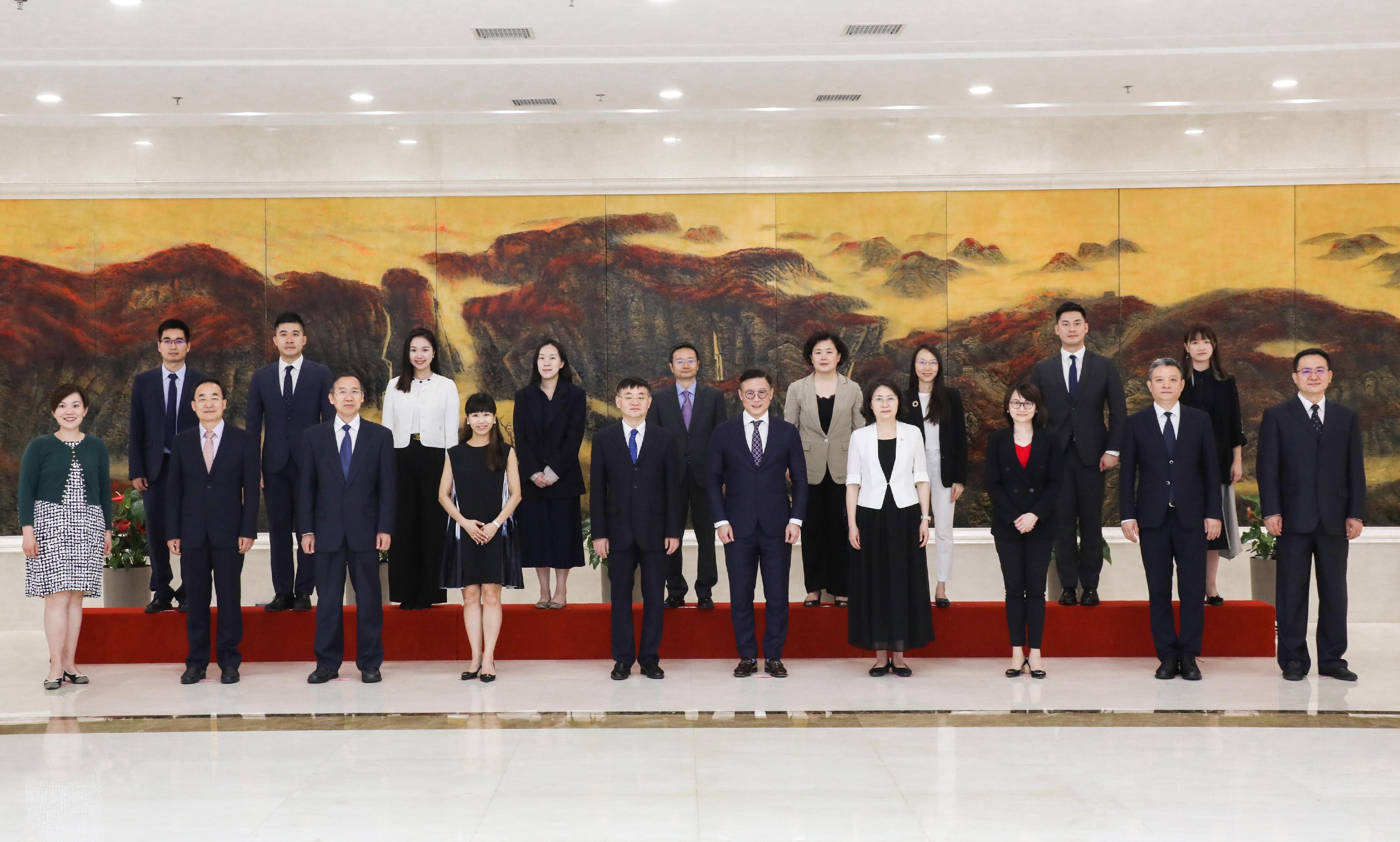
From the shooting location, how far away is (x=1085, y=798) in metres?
4.27

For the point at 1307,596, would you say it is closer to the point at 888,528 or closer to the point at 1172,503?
the point at 1172,503

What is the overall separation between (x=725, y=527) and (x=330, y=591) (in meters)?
2.43

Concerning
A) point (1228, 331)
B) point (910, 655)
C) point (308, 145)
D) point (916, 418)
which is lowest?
point (910, 655)

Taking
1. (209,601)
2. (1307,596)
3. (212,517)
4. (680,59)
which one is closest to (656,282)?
(680,59)

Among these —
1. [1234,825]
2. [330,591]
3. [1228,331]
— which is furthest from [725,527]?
[1228,331]

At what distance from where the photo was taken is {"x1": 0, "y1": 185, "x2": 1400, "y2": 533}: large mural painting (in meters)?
9.51

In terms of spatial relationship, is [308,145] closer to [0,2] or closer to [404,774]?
[0,2]

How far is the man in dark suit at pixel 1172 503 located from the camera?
6551 millimetres

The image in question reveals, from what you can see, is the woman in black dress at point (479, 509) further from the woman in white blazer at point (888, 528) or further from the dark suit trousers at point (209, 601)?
the woman in white blazer at point (888, 528)

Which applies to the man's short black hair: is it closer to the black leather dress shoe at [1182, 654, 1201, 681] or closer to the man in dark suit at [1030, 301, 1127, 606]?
the man in dark suit at [1030, 301, 1127, 606]

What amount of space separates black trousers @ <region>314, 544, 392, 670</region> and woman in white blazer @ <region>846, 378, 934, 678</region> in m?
2.90

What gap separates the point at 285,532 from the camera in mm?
7129

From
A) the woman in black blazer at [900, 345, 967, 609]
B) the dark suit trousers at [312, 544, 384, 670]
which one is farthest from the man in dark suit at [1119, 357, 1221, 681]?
the dark suit trousers at [312, 544, 384, 670]

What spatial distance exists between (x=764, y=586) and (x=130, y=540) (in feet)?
14.9
